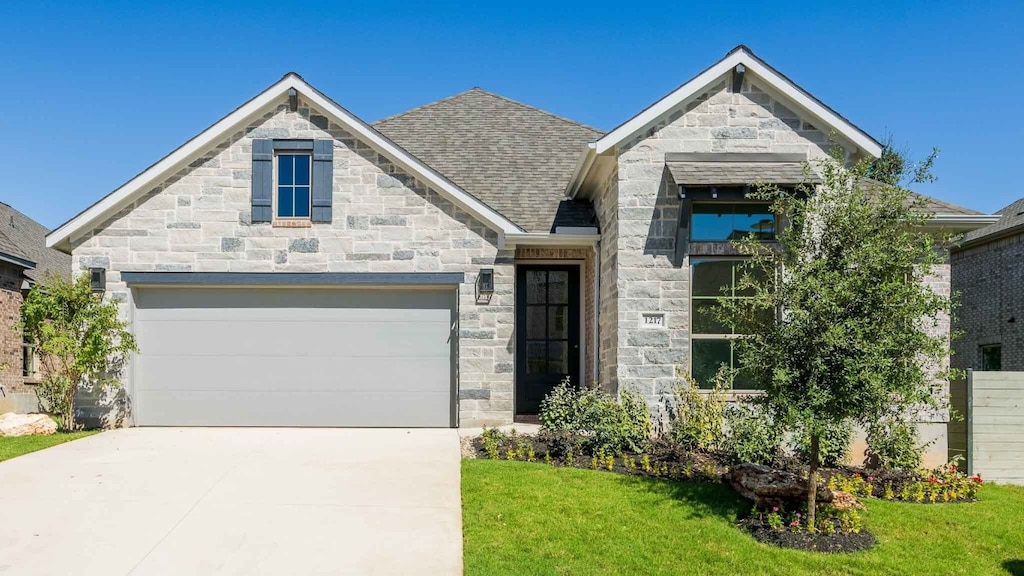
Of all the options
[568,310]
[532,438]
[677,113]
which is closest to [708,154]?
[677,113]

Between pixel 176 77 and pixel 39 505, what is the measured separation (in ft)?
30.1

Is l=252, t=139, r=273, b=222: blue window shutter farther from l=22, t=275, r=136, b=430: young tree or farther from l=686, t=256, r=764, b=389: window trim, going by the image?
l=686, t=256, r=764, b=389: window trim

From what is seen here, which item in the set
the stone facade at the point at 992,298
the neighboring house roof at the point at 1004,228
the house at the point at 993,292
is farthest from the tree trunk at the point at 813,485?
the neighboring house roof at the point at 1004,228

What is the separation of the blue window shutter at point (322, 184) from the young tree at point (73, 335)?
334 cm

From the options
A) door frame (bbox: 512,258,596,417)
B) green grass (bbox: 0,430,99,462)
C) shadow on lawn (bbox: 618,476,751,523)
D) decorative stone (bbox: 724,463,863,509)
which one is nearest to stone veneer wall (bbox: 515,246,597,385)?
door frame (bbox: 512,258,596,417)

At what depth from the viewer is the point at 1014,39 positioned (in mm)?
Answer: 15031

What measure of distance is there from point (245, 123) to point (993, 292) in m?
17.5

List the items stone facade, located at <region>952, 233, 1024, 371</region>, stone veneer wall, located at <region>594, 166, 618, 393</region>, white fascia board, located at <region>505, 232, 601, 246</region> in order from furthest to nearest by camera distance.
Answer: stone facade, located at <region>952, 233, 1024, 371</region> < white fascia board, located at <region>505, 232, 601, 246</region> < stone veneer wall, located at <region>594, 166, 618, 393</region>

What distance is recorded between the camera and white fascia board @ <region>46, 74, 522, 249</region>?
34.4ft

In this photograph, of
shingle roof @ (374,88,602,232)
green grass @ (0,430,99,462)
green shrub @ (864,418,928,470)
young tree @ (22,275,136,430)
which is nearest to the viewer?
green shrub @ (864,418,928,470)

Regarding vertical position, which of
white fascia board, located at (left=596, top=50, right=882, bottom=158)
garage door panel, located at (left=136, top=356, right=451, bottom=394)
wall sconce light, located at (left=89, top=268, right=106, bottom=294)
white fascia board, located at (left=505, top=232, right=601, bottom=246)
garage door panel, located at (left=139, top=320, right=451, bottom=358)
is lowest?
garage door panel, located at (left=136, top=356, right=451, bottom=394)

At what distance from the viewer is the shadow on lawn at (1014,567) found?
5363 mm

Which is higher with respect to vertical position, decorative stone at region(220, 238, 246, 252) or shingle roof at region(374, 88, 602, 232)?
shingle roof at region(374, 88, 602, 232)

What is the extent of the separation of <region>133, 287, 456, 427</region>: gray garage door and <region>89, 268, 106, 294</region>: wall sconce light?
0.52 meters
